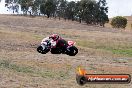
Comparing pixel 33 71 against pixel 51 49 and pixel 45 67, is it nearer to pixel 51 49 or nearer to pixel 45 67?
pixel 45 67

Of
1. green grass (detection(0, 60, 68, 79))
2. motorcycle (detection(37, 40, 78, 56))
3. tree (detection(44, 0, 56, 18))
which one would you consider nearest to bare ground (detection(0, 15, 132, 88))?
green grass (detection(0, 60, 68, 79))

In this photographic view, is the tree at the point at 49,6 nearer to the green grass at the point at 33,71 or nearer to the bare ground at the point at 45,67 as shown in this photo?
the bare ground at the point at 45,67

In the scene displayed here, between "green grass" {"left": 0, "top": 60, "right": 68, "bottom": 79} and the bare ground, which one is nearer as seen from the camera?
the bare ground

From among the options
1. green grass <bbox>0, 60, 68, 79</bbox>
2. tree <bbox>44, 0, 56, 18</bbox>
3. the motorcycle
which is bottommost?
green grass <bbox>0, 60, 68, 79</bbox>

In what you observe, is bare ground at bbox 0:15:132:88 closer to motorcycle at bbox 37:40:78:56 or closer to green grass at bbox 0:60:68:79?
green grass at bbox 0:60:68:79

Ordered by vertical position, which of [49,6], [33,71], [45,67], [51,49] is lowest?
[45,67]

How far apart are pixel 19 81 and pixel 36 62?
1233 centimetres

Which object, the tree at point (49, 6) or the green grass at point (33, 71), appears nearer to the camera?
the tree at point (49, 6)

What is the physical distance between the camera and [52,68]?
165 feet

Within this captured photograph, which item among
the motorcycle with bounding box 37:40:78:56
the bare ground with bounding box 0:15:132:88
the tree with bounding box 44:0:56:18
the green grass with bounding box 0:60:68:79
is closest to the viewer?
the motorcycle with bounding box 37:40:78:56

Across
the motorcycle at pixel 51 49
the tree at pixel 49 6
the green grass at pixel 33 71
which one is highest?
the tree at pixel 49 6

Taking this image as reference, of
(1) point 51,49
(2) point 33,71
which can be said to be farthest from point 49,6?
(2) point 33,71

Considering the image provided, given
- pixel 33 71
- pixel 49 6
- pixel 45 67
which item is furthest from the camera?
pixel 45 67

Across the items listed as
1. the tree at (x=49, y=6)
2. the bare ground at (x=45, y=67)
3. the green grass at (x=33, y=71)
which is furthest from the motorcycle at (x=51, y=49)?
the green grass at (x=33, y=71)
